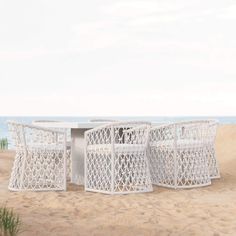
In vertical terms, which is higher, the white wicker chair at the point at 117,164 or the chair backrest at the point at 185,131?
the chair backrest at the point at 185,131

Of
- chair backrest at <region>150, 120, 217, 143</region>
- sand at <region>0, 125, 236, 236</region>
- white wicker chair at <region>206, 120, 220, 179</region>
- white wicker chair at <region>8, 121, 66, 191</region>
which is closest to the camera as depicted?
sand at <region>0, 125, 236, 236</region>

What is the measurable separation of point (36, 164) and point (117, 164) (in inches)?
42.2

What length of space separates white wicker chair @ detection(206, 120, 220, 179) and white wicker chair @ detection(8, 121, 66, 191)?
2.27m

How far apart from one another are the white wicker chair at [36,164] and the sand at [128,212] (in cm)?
22

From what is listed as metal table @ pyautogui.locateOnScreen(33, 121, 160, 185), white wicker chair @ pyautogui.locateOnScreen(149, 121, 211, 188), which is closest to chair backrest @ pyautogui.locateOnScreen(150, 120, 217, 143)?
white wicker chair @ pyautogui.locateOnScreen(149, 121, 211, 188)

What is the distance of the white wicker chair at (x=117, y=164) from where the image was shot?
625 centimetres

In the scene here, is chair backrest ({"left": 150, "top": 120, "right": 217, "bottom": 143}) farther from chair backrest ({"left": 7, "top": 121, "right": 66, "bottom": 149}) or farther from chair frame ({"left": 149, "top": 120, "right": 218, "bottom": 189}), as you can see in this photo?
chair backrest ({"left": 7, "top": 121, "right": 66, "bottom": 149})

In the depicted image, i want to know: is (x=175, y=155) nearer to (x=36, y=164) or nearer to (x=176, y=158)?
(x=176, y=158)

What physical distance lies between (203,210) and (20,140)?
2.61 meters

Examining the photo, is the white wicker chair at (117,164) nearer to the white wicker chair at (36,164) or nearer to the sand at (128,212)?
the sand at (128,212)

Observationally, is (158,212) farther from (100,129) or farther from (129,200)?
(100,129)

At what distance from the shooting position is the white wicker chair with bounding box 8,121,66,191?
646 centimetres

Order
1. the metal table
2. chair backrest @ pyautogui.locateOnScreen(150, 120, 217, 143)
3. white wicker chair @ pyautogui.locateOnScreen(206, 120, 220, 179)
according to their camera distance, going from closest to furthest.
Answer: chair backrest @ pyautogui.locateOnScreen(150, 120, 217, 143), the metal table, white wicker chair @ pyautogui.locateOnScreen(206, 120, 220, 179)

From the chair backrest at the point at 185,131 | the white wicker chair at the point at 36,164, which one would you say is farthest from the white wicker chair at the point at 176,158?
the white wicker chair at the point at 36,164
